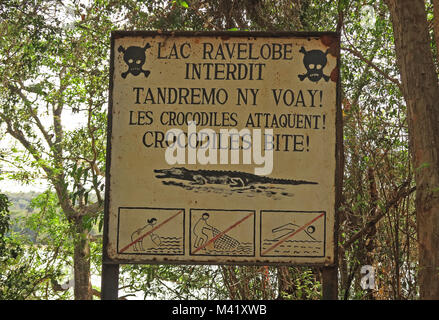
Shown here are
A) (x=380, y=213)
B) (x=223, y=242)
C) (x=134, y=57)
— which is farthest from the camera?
(x=380, y=213)

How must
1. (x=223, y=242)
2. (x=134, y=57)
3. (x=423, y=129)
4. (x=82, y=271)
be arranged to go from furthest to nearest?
(x=82, y=271)
(x=423, y=129)
(x=134, y=57)
(x=223, y=242)

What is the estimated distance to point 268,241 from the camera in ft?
11.1

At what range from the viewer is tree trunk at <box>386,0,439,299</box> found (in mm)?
3984

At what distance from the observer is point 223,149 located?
3.43 metres

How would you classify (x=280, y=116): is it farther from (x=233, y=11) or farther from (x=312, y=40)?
(x=233, y=11)

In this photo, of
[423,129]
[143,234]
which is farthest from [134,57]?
[423,129]

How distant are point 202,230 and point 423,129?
1.80 meters

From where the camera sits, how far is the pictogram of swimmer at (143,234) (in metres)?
3.38

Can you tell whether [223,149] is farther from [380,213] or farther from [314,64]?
[380,213]

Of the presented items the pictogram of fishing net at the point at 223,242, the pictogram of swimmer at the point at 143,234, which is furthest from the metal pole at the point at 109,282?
the pictogram of fishing net at the point at 223,242

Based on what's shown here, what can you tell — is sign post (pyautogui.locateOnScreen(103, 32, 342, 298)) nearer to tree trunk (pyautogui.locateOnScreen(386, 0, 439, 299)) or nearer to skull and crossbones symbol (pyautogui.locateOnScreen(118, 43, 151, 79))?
skull and crossbones symbol (pyautogui.locateOnScreen(118, 43, 151, 79))

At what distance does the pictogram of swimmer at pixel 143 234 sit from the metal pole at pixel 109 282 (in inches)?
7.5

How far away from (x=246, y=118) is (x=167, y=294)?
4.54 metres

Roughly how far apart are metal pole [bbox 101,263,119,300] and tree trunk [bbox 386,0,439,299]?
7.07ft
